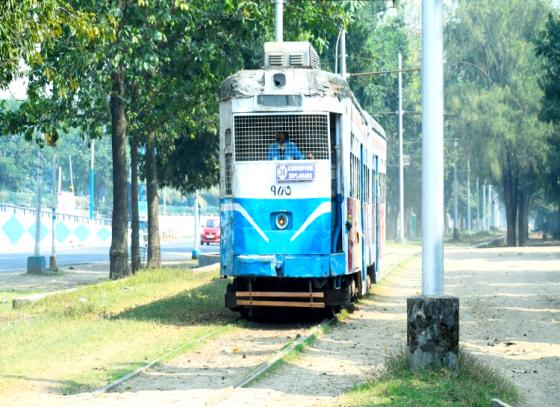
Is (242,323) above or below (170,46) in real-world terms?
below

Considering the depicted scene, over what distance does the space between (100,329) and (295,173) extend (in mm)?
4073

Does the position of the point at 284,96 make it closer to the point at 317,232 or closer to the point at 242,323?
the point at 317,232

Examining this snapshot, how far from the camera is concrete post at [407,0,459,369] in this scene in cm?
1266

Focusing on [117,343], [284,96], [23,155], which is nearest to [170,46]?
[284,96]

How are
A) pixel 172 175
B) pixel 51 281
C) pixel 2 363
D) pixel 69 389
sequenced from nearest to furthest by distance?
pixel 69 389
pixel 2 363
pixel 51 281
pixel 172 175

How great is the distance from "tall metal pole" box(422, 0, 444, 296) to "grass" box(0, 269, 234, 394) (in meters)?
3.92

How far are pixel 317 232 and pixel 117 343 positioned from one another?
13.1 ft

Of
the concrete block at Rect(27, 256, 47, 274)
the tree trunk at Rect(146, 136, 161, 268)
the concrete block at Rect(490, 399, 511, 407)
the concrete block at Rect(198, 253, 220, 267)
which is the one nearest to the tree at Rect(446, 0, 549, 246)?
the concrete block at Rect(198, 253, 220, 267)

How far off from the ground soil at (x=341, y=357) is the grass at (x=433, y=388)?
0.34 metres

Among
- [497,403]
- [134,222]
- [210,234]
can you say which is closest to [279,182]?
[497,403]

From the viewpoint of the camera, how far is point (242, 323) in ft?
63.9

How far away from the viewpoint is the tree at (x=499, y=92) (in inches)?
2749

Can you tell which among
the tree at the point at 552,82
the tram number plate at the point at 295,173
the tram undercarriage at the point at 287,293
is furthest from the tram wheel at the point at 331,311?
the tree at the point at 552,82

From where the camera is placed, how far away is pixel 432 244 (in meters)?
12.9
